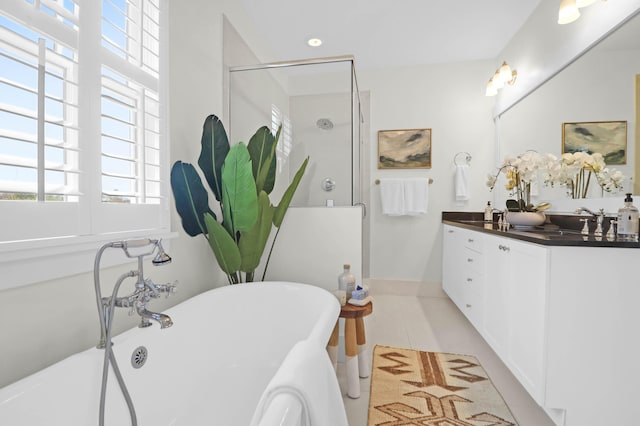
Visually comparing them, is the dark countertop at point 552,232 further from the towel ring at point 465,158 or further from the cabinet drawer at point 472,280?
the towel ring at point 465,158

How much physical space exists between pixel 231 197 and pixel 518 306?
62.0 inches

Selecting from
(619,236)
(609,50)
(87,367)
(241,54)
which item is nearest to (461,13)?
(609,50)

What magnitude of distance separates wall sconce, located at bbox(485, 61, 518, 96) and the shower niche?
164 cm

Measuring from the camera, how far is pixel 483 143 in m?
3.38

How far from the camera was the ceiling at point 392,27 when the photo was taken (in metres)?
2.49

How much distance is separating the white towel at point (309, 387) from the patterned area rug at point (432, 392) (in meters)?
0.78

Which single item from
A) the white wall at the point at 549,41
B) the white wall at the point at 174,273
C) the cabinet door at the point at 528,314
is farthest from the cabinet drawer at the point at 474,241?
the white wall at the point at 174,273

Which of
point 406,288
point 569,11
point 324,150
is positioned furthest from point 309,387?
point 406,288

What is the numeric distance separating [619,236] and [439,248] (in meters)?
2.09

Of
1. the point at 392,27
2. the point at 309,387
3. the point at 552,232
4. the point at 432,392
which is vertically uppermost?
the point at 392,27

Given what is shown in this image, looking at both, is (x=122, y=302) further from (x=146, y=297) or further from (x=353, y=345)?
(x=353, y=345)

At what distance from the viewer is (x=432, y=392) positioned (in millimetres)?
1688

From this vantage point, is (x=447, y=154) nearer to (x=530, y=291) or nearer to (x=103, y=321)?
(x=530, y=291)

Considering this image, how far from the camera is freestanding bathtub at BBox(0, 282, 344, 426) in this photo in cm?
78
